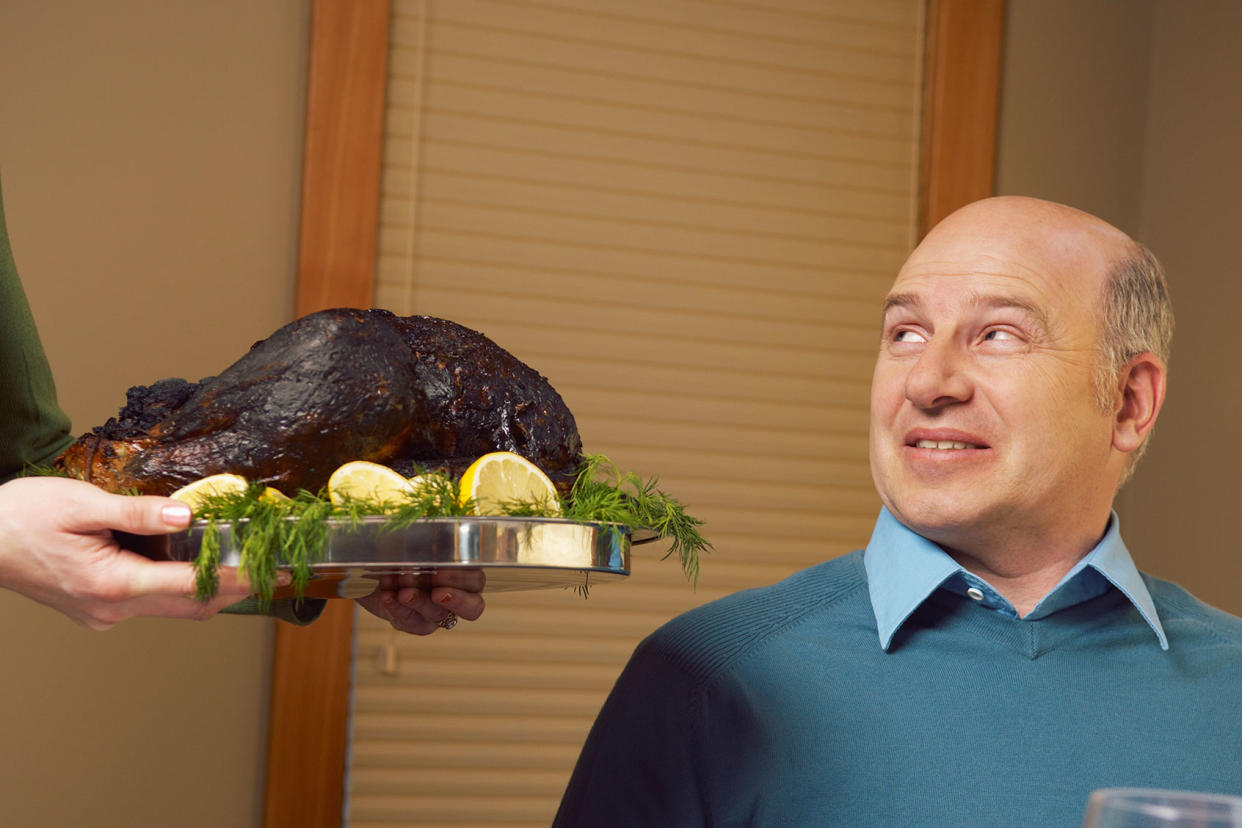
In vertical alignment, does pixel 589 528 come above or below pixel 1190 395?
below

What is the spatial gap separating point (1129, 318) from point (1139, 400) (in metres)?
0.10

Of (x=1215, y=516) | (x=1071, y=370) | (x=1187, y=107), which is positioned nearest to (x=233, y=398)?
(x=1071, y=370)

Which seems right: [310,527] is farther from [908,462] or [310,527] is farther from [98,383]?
[98,383]

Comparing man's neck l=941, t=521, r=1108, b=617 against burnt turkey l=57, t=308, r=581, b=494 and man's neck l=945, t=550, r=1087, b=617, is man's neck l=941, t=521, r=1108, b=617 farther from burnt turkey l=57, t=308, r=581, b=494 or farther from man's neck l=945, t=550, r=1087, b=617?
burnt turkey l=57, t=308, r=581, b=494

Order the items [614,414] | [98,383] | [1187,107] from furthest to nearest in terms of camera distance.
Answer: [1187,107] < [614,414] < [98,383]

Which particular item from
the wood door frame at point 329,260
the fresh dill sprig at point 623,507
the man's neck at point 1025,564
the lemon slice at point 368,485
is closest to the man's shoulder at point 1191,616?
the man's neck at point 1025,564

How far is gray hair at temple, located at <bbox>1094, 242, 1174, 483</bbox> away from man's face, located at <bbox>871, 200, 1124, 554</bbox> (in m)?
0.02

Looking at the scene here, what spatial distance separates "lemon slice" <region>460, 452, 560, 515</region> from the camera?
2.59 ft

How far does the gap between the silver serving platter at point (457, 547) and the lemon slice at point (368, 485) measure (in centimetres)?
3

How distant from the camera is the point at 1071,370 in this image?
1.38m

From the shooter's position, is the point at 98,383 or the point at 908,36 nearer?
the point at 98,383

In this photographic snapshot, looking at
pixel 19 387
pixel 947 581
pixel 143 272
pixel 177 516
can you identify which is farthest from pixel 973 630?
pixel 143 272

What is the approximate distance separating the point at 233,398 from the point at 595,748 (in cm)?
66

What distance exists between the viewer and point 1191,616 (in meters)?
1.48
